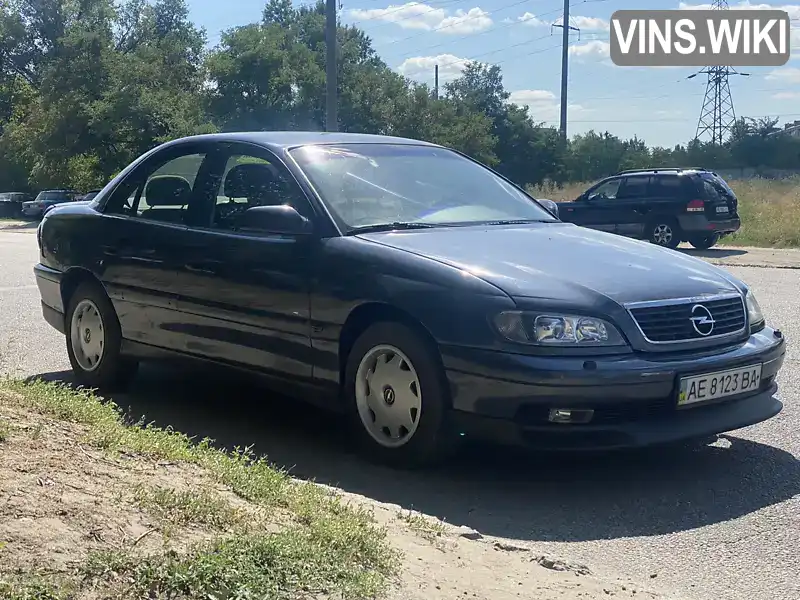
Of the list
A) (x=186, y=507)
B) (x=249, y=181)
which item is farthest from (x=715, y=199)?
(x=186, y=507)

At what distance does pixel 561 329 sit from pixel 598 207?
1862 centimetres

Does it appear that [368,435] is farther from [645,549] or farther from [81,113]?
[81,113]

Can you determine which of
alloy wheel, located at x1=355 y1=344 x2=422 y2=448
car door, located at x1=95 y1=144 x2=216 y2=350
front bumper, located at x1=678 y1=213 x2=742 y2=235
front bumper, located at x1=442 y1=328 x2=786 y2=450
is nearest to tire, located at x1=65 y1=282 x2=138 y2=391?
car door, located at x1=95 y1=144 x2=216 y2=350

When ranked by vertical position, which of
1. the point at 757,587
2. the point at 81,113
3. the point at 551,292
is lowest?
the point at 757,587

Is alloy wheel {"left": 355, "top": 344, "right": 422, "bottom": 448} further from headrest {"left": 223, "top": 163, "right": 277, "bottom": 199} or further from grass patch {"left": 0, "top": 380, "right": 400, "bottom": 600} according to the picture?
headrest {"left": 223, "top": 163, "right": 277, "bottom": 199}

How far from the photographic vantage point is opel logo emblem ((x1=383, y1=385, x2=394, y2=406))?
16.5 ft

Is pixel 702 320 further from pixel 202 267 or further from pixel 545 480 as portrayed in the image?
pixel 202 267

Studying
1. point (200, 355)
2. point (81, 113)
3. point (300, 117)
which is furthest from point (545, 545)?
point (300, 117)

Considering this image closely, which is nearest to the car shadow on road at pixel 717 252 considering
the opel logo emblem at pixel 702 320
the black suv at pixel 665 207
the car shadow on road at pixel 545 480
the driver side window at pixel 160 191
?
the black suv at pixel 665 207

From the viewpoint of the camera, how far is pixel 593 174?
67.2 m

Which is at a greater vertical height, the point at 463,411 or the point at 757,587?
the point at 463,411

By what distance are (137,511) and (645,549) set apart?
199cm

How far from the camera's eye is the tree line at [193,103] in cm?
4497

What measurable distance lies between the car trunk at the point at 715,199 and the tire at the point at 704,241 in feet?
2.19
